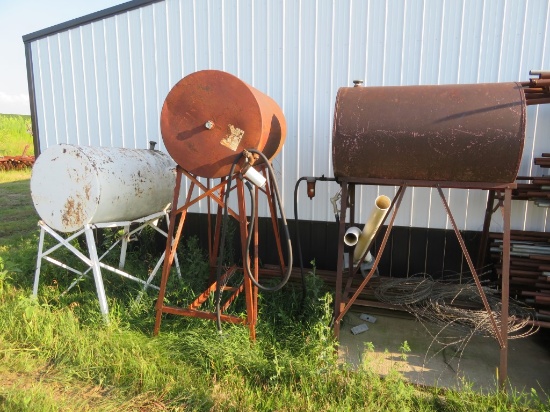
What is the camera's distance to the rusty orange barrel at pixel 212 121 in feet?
9.82

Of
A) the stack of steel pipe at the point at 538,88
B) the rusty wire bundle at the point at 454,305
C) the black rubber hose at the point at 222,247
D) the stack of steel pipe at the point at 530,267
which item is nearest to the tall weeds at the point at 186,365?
the black rubber hose at the point at 222,247

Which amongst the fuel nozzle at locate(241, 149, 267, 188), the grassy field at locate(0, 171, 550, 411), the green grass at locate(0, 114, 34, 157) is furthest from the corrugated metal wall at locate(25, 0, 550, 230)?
the green grass at locate(0, 114, 34, 157)

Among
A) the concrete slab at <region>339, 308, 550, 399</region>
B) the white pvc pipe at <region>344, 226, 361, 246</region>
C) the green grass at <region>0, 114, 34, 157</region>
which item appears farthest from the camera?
the green grass at <region>0, 114, 34, 157</region>

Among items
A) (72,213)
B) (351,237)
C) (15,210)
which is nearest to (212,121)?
(351,237)

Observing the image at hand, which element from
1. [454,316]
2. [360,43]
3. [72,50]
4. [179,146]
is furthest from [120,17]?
[454,316]

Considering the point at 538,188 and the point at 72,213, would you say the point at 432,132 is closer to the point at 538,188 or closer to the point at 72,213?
the point at 538,188

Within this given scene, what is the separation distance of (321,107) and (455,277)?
8.55 ft

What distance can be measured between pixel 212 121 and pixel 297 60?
1.90 meters

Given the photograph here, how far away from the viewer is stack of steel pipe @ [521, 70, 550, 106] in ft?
9.39

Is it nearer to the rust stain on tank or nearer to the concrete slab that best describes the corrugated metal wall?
the concrete slab

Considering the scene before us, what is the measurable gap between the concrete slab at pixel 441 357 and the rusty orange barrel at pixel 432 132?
1.46 metres

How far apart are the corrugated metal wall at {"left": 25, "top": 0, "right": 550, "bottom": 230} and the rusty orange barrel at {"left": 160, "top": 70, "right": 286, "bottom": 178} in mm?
1448

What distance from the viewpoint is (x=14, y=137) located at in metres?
20.2

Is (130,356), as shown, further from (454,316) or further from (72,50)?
(72,50)
